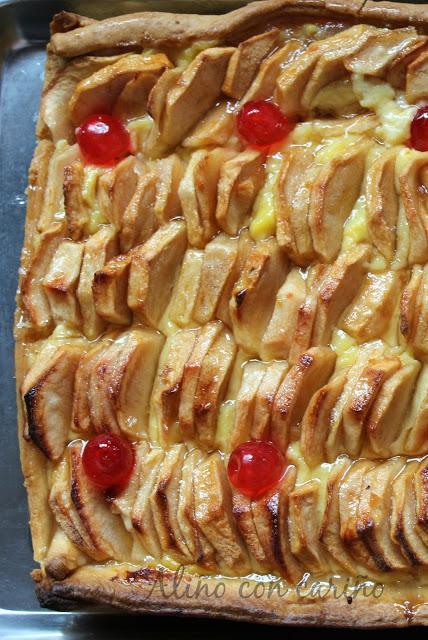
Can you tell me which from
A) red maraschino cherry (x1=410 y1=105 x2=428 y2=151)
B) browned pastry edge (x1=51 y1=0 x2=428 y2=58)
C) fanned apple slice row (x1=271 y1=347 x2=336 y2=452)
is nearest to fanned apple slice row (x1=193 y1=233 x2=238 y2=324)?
fanned apple slice row (x1=271 y1=347 x2=336 y2=452)

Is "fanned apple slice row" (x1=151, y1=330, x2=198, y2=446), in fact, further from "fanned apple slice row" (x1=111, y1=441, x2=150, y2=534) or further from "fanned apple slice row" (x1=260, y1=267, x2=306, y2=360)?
"fanned apple slice row" (x1=260, y1=267, x2=306, y2=360)

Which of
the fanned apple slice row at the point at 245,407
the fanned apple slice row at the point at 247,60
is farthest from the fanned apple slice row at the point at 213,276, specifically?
the fanned apple slice row at the point at 247,60

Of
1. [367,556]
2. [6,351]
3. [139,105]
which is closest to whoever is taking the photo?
[367,556]

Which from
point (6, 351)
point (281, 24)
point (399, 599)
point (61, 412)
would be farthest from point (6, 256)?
point (399, 599)

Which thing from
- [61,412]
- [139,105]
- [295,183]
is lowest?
[61,412]

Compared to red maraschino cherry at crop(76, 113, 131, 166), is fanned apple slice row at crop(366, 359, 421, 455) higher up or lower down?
lower down

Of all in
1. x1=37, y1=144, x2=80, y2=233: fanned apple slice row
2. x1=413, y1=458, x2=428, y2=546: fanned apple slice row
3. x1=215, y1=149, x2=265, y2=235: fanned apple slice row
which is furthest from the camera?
x1=37, y1=144, x2=80, y2=233: fanned apple slice row

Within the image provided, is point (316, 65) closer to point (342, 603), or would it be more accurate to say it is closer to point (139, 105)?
point (139, 105)

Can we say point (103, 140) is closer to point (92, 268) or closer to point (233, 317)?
point (92, 268)
